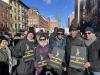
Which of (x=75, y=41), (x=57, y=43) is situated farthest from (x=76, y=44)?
(x=57, y=43)

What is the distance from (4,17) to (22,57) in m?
71.8

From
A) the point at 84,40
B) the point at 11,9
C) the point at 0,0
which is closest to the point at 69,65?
the point at 84,40

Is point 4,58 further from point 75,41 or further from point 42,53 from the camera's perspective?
point 75,41

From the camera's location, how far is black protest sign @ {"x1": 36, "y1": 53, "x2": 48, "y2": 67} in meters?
10.2

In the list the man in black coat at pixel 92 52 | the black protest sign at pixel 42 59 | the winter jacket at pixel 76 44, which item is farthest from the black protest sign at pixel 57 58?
the man in black coat at pixel 92 52

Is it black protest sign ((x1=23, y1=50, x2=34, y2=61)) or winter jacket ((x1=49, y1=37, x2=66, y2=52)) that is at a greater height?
winter jacket ((x1=49, y1=37, x2=66, y2=52))

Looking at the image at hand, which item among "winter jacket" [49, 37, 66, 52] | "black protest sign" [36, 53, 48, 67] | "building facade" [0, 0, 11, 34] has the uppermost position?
"building facade" [0, 0, 11, 34]

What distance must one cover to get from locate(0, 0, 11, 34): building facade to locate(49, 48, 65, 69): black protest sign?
68667 millimetres

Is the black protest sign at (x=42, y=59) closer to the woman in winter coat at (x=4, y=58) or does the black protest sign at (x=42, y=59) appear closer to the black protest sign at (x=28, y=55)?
the black protest sign at (x=28, y=55)

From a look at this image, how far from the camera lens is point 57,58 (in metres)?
9.51

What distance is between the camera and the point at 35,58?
33.6 ft

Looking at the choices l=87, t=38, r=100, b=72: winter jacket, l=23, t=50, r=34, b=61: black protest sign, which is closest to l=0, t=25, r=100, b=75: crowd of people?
l=23, t=50, r=34, b=61: black protest sign

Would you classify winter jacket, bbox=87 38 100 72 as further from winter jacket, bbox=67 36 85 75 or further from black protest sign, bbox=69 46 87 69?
winter jacket, bbox=67 36 85 75

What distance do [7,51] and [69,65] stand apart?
6.67 ft
